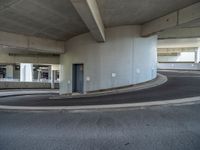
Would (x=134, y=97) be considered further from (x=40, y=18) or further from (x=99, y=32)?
(x=40, y=18)

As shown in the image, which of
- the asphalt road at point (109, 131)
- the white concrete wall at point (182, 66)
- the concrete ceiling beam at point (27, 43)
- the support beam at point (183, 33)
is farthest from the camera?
the white concrete wall at point (182, 66)

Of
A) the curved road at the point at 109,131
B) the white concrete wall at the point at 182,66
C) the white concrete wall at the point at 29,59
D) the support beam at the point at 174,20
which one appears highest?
the support beam at the point at 174,20

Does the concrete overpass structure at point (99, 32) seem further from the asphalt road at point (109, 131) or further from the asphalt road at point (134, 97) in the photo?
the asphalt road at point (109, 131)

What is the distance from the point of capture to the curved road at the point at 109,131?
9.38 ft

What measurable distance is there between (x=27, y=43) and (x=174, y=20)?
30.1ft

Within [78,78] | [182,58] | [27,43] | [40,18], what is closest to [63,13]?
[40,18]

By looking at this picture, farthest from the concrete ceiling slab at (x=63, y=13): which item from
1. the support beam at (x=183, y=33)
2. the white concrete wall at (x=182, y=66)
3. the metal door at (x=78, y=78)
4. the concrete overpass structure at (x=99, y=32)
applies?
the white concrete wall at (x=182, y=66)

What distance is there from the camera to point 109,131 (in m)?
3.47

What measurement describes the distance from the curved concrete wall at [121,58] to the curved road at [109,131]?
19.6 ft

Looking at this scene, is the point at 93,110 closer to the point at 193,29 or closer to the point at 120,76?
the point at 120,76

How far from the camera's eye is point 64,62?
14.5 meters

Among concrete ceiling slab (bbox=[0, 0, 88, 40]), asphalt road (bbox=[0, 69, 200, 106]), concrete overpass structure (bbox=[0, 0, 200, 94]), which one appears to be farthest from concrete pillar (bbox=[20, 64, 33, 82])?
asphalt road (bbox=[0, 69, 200, 106])

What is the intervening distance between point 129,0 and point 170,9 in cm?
244

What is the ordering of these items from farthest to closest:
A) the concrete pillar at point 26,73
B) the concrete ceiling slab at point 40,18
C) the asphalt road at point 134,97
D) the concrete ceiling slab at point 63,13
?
the concrete pillar at point 26,73
the concrete ceiling slab at point 63,13
the concrete ceiling slab at point 40,18
the asphalt road at point 134,97
